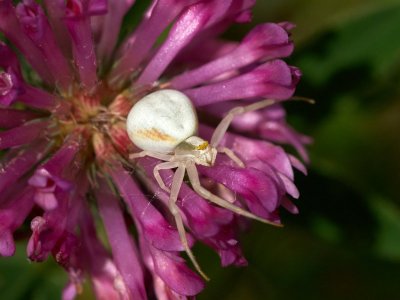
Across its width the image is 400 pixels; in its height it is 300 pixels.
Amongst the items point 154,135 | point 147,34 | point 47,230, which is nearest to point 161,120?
point 154,135

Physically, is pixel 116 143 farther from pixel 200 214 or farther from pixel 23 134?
pixel 200 214

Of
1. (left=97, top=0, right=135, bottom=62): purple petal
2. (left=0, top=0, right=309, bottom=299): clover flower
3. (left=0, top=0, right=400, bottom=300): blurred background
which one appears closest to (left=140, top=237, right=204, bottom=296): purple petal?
(left=0, top=0, right=309, bottom=299): clover flower

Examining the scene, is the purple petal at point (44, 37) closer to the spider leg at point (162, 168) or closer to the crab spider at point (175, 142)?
the crab spider at point (175, 142)

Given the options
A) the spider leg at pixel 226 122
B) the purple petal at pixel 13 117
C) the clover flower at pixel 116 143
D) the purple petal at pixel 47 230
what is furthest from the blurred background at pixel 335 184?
the purple petal at pixel 47 230

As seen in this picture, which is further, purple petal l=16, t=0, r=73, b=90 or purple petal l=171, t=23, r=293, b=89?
purple petal l=171, t=23, r=293, b=89

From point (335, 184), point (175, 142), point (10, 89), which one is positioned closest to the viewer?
point (10, 89)

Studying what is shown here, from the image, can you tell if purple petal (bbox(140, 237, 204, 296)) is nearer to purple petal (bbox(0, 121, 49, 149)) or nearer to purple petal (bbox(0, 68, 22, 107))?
purple petal (bbox(0, 121, 49, 149))

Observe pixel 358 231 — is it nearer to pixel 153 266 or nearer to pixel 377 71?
pixel 377 71

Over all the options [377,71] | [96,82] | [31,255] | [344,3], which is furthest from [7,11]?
[344,3]
